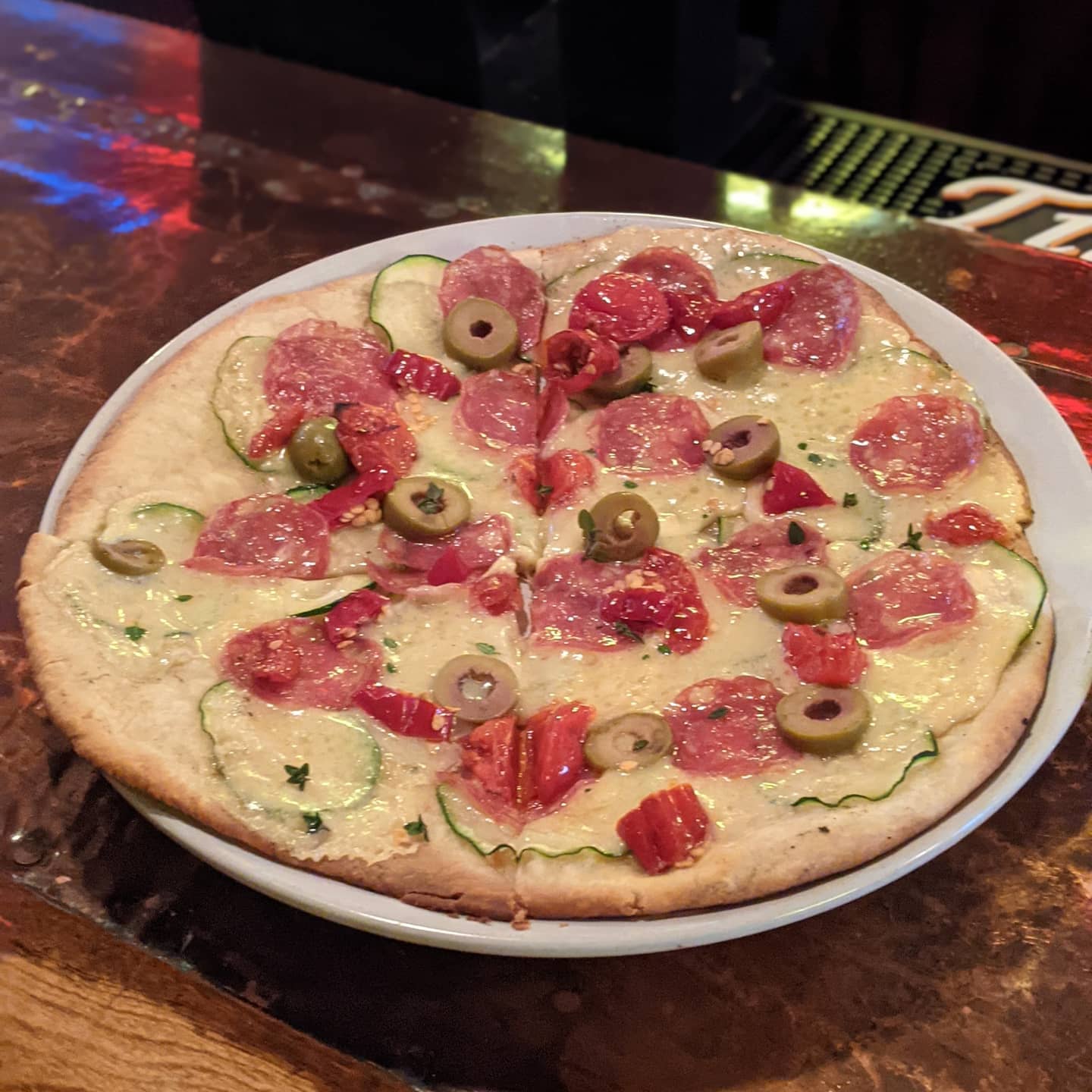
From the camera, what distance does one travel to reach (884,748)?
7.41 feet

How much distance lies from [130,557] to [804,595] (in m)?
1.57

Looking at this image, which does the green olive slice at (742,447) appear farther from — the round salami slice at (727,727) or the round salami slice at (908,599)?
the round salami slice at (727,727)

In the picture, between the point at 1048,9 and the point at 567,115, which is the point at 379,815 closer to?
the point at 567,115

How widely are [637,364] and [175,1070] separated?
6.67 feet

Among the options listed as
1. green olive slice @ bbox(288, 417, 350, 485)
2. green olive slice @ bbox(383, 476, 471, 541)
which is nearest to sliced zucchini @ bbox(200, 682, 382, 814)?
green olive slice @ bbox(383, 476, 471, 541)

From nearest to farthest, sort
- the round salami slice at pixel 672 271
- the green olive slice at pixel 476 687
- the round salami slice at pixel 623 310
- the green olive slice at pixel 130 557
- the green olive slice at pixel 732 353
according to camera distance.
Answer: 1. the green olive slice at pixel 476 687
2. the green olive slice at pixel 130 557
3. the green olive slice at pixel 732 353
4. the round salami slice at pixel 623 310
5. the round salami slice at pixel 672 271

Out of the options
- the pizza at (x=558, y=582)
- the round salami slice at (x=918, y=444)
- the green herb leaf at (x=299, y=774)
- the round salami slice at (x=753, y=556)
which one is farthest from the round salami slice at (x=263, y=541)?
the round salami slice at (x=918, y=444)

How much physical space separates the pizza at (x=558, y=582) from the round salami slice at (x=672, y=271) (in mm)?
13

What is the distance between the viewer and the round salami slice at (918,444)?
9.19ft

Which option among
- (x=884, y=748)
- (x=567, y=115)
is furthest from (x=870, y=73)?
(x=884, y=748)

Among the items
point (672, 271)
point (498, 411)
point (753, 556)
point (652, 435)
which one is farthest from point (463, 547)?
point (672, 271)

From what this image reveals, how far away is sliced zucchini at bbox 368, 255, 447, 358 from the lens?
3.27m

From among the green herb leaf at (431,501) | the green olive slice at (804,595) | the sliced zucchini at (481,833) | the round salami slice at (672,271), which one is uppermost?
the round salami slice at (672,271)

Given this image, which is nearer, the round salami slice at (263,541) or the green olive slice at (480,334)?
the round salami slice at (263,541)
